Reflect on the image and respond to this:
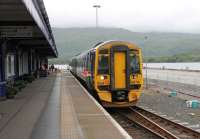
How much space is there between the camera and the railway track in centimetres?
1345

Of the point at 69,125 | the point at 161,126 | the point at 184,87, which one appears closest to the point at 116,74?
the point at 161,126

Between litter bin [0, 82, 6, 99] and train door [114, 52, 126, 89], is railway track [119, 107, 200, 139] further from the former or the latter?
litter bin [0, 82, 6, 99]

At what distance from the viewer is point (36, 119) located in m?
14.8

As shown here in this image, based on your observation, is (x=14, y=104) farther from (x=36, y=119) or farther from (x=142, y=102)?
(x=142, y=102)

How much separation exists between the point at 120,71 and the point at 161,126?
4.43 m

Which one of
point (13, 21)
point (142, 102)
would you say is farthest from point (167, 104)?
point (13, 21)

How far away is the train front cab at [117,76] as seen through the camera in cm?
1948

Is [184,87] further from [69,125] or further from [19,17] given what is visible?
[69,125]

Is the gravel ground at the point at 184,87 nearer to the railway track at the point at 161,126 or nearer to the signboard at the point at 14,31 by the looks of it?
the railway track at the point at 161,126

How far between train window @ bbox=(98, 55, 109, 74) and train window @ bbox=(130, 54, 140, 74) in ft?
3.52

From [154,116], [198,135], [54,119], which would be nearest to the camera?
[198,135]

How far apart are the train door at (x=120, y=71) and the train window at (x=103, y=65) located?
1.33ft

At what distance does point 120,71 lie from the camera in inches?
773

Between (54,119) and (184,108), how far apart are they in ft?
28.7
